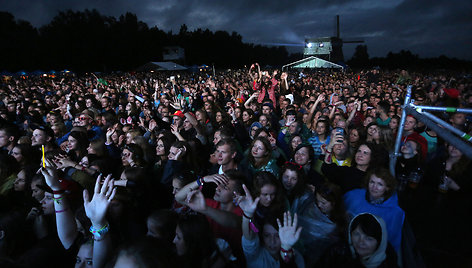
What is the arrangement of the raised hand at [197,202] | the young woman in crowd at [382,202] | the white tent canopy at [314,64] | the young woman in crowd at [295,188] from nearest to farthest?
the raised hand at [197,202] → the young woman in crowd at [382,202] → the young woman in crowd at [295,188] → the white tent canopy at [314,64]

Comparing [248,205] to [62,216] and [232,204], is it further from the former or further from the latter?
[62,216]

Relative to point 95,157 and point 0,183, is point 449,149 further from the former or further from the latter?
point 0,183

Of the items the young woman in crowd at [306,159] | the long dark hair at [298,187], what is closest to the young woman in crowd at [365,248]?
the long dark hair at [298,187]

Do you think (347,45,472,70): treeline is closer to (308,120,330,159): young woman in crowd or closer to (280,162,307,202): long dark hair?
(308,120,330,159): young woman in crowd

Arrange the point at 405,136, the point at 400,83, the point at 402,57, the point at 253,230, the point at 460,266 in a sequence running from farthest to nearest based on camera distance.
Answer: the point at 402,57
the point at 400,83
the point at 405,136
the point at 460,266
the point at 253,230

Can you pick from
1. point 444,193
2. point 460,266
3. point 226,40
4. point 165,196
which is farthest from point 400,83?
point 226,40

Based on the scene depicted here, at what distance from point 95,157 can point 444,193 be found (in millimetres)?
4853

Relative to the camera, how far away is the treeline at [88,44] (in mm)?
39812

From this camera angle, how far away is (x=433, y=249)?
9.13 ft

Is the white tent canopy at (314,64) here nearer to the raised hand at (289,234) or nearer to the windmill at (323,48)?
the windmill at (323,48)

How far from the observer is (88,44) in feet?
153

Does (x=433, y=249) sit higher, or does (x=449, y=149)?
(x=449, y=149)

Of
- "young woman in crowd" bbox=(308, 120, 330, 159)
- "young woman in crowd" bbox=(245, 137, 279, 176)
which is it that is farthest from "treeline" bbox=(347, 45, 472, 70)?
"young woman in crowd" bbox=(245, 137, 279, 176)

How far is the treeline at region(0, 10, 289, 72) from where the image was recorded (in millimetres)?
39812
